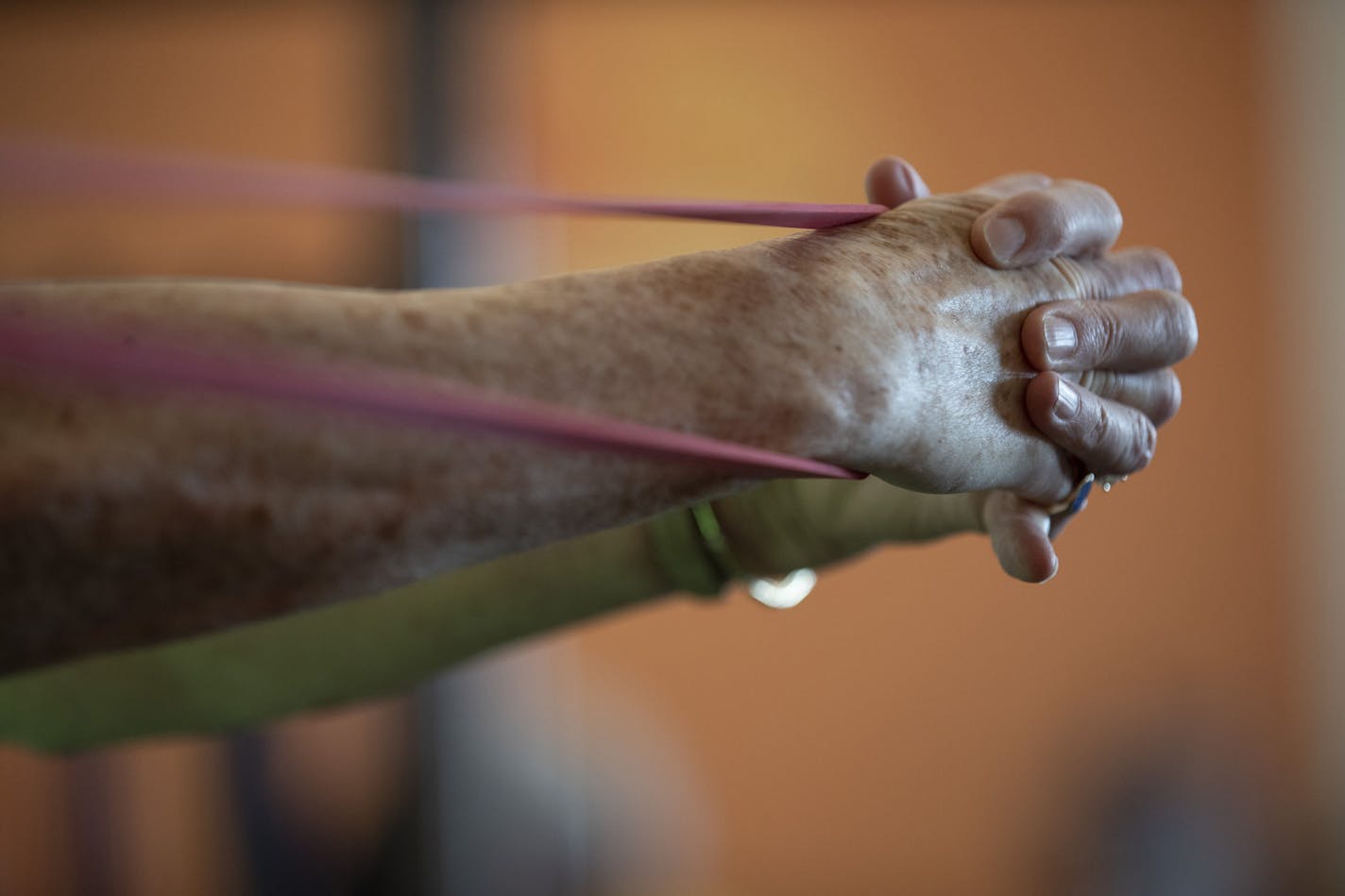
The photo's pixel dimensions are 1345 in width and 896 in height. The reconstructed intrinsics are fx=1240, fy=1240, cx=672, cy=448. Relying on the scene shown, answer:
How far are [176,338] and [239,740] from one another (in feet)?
7.17

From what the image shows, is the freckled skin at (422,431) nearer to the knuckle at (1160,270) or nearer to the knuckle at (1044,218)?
the knuckle at (1044,218)

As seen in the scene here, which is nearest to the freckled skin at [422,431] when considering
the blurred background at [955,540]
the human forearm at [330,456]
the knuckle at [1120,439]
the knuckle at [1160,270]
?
the human forearm at [330,456]

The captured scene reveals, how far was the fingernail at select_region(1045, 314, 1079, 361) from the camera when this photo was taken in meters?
0.57

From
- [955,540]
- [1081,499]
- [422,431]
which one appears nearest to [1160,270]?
[1081,499]

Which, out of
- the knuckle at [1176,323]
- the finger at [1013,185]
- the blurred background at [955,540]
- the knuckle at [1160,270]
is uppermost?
the finger at [1013,185]

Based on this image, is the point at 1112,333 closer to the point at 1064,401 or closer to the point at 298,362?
the point at 1064,401

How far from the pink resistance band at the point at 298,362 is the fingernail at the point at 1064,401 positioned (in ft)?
0.43

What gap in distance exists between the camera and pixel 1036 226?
585 millimetres

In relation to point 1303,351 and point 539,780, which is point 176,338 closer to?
point 539,780

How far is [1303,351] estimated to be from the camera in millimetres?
2924

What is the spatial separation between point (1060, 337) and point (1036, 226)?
5cm

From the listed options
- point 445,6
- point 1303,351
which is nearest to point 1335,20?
point 1303,351

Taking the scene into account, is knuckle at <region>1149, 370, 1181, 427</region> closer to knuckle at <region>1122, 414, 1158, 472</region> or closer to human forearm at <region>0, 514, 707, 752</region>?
knuckle at <region>1122, 414, 1158, 472</region>

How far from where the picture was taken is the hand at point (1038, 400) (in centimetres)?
58
